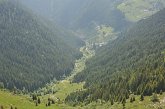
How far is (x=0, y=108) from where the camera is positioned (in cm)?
19412

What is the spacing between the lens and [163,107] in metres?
199

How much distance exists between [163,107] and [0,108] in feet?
234
